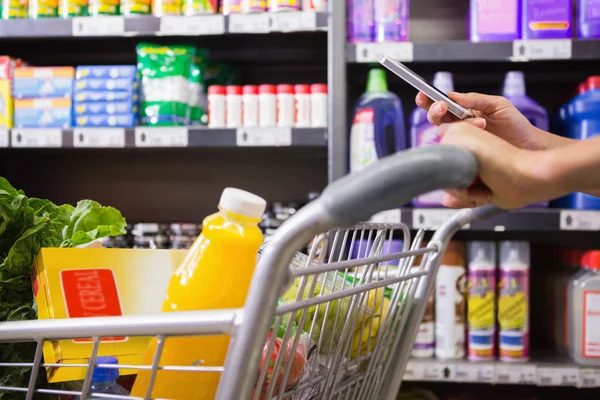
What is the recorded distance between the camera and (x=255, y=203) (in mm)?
645

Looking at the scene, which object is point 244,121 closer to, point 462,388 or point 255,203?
point 462,388

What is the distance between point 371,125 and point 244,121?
403mm

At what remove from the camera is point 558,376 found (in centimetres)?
193

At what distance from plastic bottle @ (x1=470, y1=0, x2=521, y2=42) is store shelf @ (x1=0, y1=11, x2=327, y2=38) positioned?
48 centimetres

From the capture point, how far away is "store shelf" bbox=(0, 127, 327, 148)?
203 cm

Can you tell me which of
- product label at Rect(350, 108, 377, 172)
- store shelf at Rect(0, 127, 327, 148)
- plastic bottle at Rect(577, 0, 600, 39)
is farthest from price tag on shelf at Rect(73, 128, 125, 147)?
plastic bottle at Rect(577, 0, 600, 39)

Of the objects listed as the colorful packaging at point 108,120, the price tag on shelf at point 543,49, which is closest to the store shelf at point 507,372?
the price tag on shelf at point 543,49

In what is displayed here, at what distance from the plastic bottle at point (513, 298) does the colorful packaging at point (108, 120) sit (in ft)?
4.11

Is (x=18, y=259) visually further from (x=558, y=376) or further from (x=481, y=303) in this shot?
(x=558, y=376)

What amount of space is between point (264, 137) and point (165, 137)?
32 centimetres

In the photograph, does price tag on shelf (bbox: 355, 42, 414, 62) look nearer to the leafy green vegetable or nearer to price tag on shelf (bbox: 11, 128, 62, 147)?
price tag on shelf (bbox: 11, 128, 62, 147)

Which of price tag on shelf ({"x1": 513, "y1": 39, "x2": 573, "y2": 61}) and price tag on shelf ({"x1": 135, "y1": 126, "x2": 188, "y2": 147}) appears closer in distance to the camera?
price tag on shelf ({"x1": 513, "y1": 39, "x2": 573, "y2": 61})

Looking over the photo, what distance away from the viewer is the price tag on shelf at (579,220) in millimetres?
1927

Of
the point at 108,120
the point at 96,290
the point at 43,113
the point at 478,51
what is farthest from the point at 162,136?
the point at 96,290
